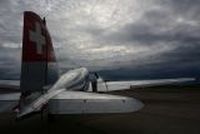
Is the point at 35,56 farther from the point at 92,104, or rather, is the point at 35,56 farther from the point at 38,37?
the point at 92,104

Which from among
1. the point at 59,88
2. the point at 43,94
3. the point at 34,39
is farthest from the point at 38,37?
the point at 59,88

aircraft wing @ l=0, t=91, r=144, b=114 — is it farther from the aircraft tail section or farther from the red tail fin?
the red tail fin

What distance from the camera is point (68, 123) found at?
32.2ft

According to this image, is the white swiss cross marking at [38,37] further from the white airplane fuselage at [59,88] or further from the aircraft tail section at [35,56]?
the white airplane fuselage at [59,88]

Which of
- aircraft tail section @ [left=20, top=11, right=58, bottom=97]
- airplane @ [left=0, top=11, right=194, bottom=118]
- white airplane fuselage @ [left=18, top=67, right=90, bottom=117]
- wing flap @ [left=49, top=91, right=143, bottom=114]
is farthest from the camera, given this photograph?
aircraft tail section @ [left=20, top=11, right=58, bottom=97]

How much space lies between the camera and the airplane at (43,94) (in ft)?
19.3

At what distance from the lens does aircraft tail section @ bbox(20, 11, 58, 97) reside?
6.95m

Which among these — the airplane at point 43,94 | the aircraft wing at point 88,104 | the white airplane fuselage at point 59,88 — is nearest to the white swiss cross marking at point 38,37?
the airplane at point 43,94

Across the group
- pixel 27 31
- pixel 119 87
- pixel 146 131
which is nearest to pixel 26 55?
pixel 27 31

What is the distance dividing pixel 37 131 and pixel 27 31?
364 cm

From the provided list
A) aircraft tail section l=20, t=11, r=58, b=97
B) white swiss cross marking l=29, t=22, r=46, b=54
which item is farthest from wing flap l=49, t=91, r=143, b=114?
white swiss cross marking l=29, t=22, r=46, b=54

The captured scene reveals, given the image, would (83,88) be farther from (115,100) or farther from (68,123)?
(115,100)

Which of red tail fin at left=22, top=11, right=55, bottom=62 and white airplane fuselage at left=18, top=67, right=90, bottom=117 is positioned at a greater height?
red tail fin at left=22, top=11, right=55, bottom=62

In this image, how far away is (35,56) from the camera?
7.41 metres
